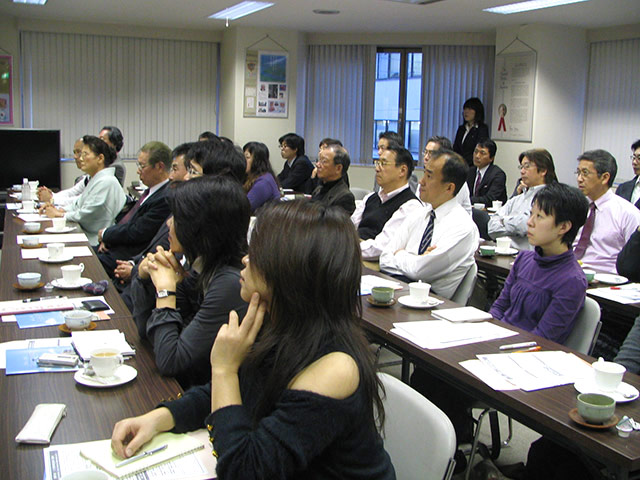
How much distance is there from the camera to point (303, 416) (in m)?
1.17

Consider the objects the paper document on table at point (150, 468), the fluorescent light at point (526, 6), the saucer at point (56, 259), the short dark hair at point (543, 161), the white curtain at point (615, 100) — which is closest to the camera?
the paper document on table at point (150, 468)

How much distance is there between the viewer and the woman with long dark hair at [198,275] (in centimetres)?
191

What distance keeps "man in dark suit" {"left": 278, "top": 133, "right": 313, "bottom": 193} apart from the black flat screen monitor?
3.05m

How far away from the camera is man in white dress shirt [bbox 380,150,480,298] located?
11.1ft

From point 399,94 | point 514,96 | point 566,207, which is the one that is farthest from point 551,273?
point 399,94

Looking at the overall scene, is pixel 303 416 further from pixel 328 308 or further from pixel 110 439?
pixel 110 439

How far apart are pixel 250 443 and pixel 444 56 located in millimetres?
8544

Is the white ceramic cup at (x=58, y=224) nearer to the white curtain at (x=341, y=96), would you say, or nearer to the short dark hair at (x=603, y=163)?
the short dark hair at (x=603, y=163)

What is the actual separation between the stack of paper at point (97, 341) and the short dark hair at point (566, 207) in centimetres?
177

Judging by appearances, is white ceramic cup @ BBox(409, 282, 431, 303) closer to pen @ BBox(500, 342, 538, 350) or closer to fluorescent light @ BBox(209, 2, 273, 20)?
pen @ BBox(500, 342, 538, 350)

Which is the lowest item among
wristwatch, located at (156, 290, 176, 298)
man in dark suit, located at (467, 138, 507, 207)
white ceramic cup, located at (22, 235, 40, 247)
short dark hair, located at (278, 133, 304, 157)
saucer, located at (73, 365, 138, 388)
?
saucer, located at (73, 365, 138, 388)

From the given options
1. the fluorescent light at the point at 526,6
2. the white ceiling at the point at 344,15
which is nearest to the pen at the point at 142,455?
the white ceiling at the point at 344,15

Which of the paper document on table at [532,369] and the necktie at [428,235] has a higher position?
the necktie at [428,235]

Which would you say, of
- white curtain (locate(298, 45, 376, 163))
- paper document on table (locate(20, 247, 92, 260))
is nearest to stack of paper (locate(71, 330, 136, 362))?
paper document on table (locate(20, 247, 92, 260))
